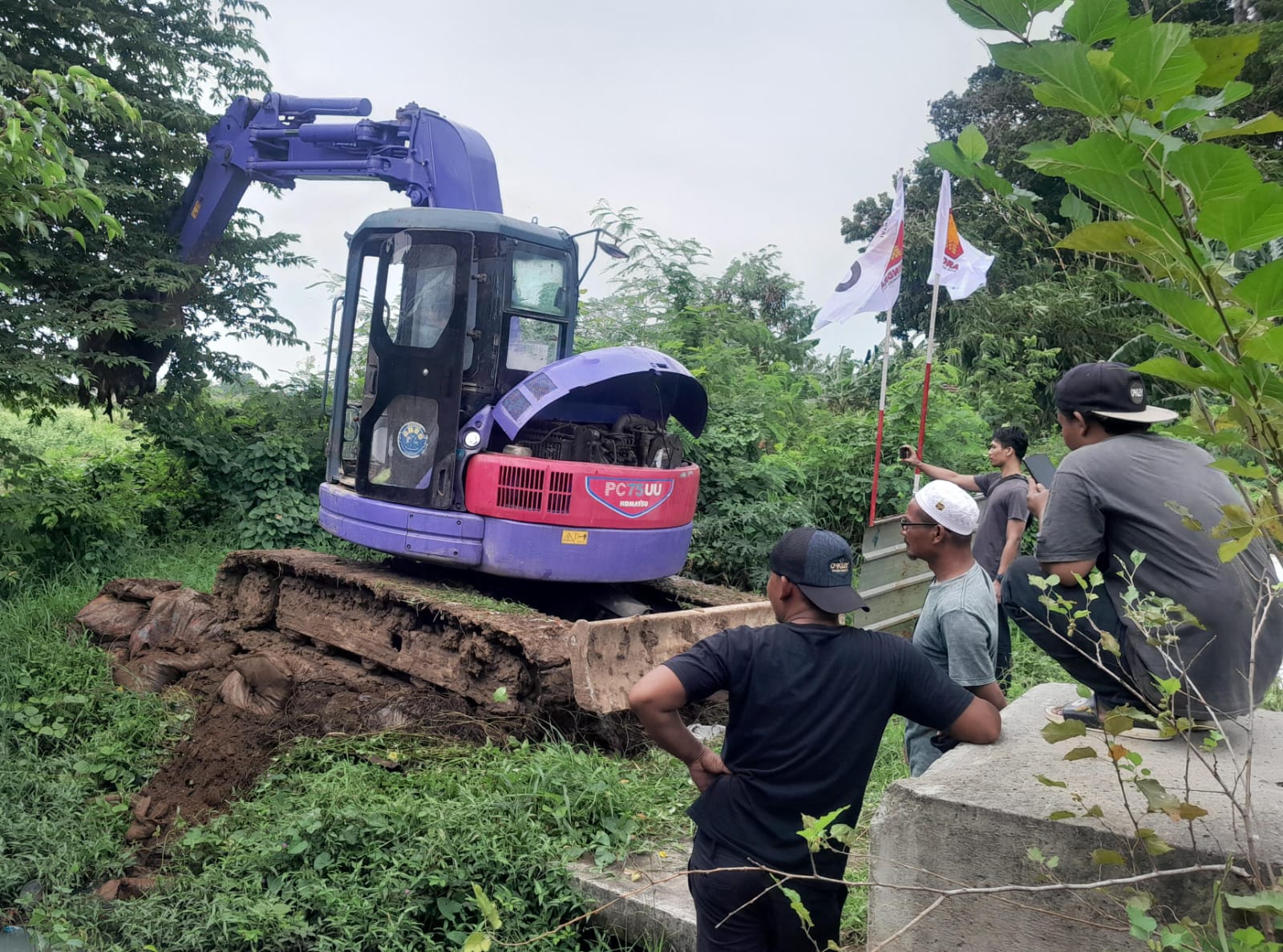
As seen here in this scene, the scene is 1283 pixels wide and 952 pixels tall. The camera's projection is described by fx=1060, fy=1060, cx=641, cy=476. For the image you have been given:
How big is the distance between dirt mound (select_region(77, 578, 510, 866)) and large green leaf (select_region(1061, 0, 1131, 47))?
474cm

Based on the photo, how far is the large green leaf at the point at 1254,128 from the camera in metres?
1.32

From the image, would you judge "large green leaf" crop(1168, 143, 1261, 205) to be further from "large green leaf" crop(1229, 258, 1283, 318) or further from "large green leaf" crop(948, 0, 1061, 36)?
"large green leaf" crop(948, 0, 1061, 36)

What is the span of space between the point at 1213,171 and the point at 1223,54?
0.18 m

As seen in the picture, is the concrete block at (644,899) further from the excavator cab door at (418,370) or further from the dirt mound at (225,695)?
the excavator cab door at (418,370)

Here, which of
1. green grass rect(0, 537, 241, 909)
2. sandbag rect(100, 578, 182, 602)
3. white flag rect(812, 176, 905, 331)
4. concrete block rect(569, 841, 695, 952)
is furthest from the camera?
white flag rect(812, 176, 905, 331)

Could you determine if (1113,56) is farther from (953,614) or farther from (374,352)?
(374,352)

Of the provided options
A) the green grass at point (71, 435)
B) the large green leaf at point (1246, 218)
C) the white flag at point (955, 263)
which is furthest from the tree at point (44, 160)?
the green grass at point (71, 435)

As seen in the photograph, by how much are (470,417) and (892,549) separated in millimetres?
3157

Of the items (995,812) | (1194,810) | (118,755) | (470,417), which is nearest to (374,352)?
(470,417)

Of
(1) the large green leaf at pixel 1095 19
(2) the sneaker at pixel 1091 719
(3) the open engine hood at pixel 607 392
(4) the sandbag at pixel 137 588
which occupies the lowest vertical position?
(4) the sandbag at pixel 137 588

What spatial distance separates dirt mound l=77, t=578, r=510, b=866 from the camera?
539cm

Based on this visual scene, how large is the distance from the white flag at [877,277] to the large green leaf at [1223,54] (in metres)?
7.65

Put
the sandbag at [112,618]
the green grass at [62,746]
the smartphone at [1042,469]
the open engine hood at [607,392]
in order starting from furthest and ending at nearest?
1. the sandbag at [112,618]
2. the open engine hood at [607,392]
3. the smartphone at [1042,469]
4. the green grass at [62,746]

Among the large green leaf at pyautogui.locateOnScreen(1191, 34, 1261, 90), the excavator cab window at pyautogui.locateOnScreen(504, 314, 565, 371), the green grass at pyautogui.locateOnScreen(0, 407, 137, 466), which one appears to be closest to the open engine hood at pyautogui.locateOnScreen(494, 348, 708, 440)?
the excavator cab window at pyautogui.locateOnScreen(504, 314, 565, 371)
